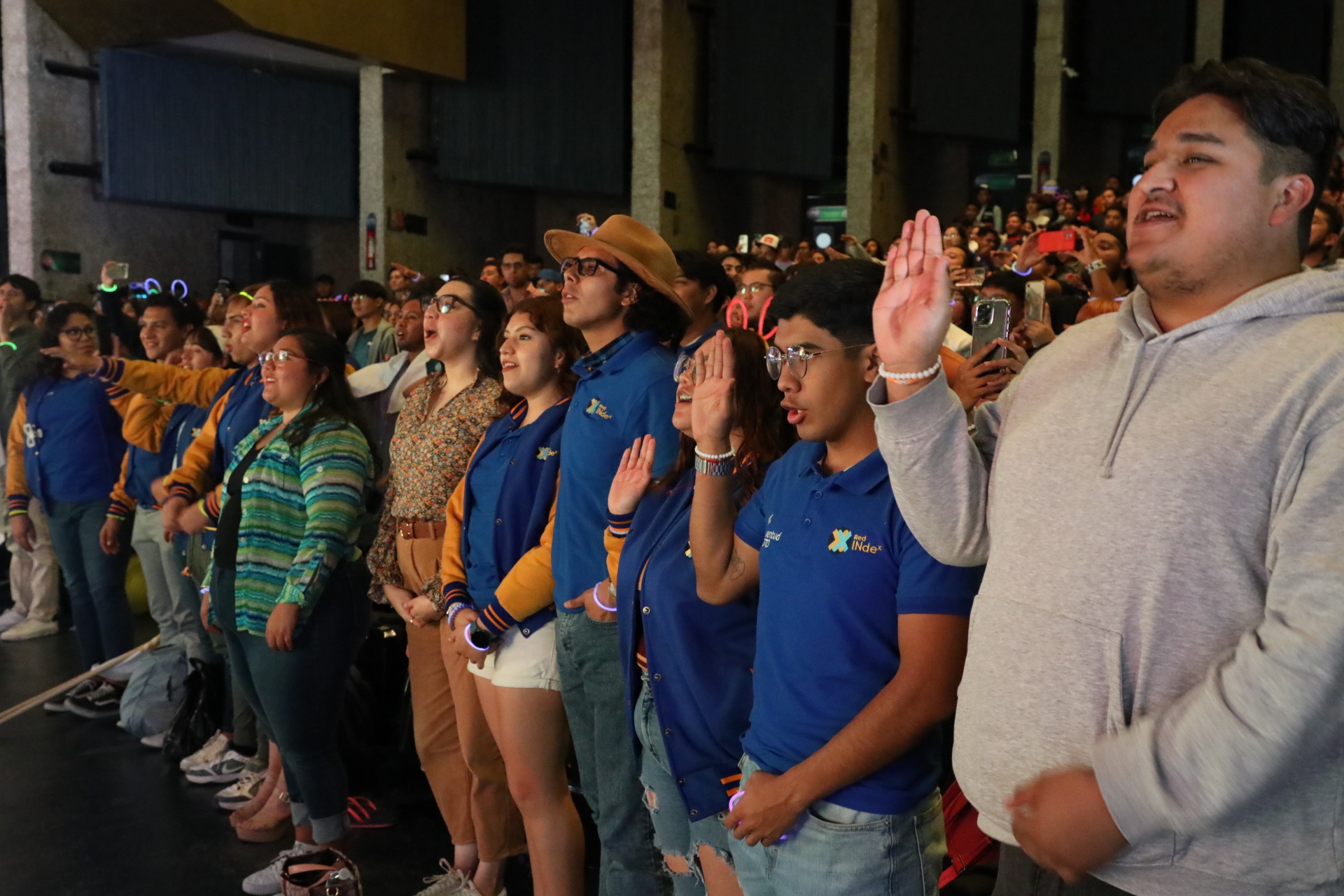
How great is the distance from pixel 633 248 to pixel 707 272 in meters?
1.07

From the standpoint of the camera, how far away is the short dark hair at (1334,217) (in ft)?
12.0

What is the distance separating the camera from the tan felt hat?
9.31ft

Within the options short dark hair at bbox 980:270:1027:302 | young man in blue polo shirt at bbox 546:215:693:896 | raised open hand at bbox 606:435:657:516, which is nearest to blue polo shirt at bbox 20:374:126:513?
young man in blue polo shirt at bbox 546:215:693:896

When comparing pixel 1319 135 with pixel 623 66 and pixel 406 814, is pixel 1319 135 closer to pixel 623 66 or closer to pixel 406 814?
pixel 406 814

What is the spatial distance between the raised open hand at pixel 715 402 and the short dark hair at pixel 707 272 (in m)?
1.80

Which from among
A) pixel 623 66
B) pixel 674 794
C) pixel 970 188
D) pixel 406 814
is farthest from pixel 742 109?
pixel 674 794

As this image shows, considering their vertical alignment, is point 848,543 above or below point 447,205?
below

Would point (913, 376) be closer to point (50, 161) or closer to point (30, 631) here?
point (30, 631)

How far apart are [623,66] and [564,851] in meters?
14.8

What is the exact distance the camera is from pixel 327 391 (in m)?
3.53

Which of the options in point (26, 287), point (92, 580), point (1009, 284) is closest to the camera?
point (1009, 284)

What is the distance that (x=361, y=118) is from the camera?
48.4 ft

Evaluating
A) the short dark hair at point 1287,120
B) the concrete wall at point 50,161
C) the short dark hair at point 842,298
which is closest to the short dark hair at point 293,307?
the short dark hair at point 842,298

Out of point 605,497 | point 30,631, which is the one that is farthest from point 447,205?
point 605,497
